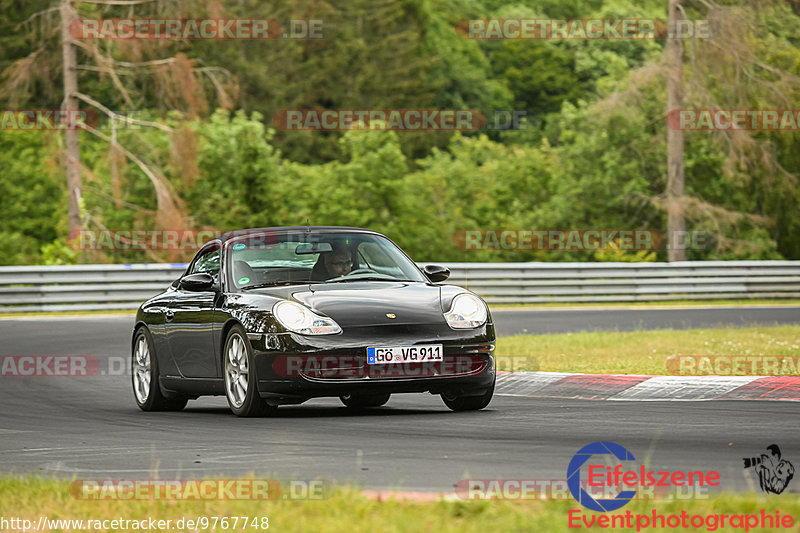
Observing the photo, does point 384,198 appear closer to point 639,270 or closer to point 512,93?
point 639,270

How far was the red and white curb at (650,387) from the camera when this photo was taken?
11688 millimetres

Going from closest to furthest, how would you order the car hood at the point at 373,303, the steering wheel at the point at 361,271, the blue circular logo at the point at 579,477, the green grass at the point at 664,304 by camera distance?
the blue circular logo at the point at 579,477 → the car hood at the point at 373,303 → the steering wheel at the point at 361,271 → the green grass at the point at 664,304

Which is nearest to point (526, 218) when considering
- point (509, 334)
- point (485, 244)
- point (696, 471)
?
point (485, 244)

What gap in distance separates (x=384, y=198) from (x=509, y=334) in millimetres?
26260

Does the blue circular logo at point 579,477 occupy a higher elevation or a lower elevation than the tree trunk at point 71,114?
lower

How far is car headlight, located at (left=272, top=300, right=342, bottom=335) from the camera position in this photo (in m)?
10.4

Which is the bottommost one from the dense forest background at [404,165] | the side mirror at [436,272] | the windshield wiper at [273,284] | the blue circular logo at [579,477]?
the blue circular logo at [579,477]

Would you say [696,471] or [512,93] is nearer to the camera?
[696,471]

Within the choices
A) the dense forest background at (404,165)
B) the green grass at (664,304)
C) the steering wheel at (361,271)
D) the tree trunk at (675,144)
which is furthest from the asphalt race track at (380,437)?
the tree trunk at (675,144)

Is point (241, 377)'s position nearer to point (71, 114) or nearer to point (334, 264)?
point (334, 264)

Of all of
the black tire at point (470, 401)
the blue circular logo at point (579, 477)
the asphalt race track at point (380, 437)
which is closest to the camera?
the blue circular logo at point (579, 477)

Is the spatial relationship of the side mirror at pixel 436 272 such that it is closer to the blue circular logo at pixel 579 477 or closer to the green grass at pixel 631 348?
the green grass at pixel 631 348

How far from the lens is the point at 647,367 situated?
1380cm

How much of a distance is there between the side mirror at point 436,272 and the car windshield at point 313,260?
0.27 ft
